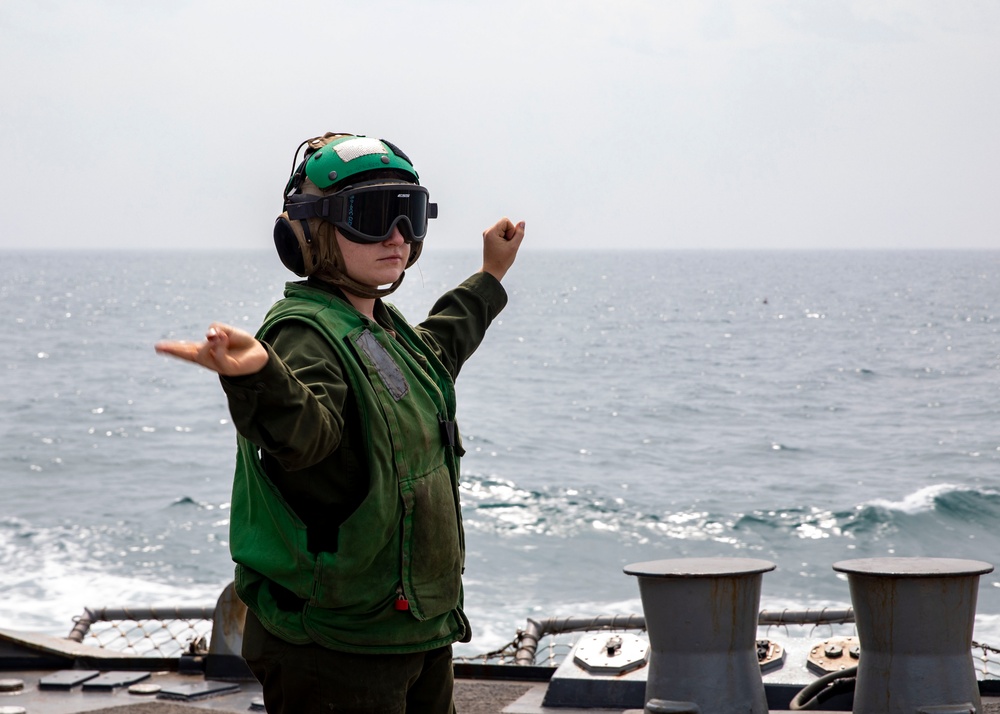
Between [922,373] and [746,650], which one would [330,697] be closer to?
[746,650]

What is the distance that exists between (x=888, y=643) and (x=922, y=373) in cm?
4078

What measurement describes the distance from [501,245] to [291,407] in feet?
4.67

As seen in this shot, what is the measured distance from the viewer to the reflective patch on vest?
2830 mm

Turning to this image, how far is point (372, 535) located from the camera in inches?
105

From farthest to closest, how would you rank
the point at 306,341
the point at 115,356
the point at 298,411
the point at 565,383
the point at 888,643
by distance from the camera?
the point at 115,356, the point at 565,383, the point at 888,643, the point at 306,341, the point at 298,411

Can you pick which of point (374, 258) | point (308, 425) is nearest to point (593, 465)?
point (374, 258)

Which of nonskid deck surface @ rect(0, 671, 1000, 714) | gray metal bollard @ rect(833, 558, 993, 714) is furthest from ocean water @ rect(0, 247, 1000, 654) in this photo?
nonskid deck surface @ rect(0, 671, 1000, 714)

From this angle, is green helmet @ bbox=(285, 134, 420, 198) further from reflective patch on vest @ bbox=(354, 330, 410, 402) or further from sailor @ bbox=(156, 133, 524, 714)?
reflective patch on vest @ bbox=(354, 330, 410, 402)

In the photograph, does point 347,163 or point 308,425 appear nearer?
point 308,425

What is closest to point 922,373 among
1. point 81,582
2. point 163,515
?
point 163,515

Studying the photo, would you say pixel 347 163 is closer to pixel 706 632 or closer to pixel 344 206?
pixel 344 206

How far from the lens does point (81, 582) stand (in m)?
15.9

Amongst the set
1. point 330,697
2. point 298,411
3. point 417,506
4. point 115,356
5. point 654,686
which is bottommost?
point 115,356

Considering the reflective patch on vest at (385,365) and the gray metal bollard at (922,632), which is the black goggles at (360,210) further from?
the gray metal bollard at (922,632)
